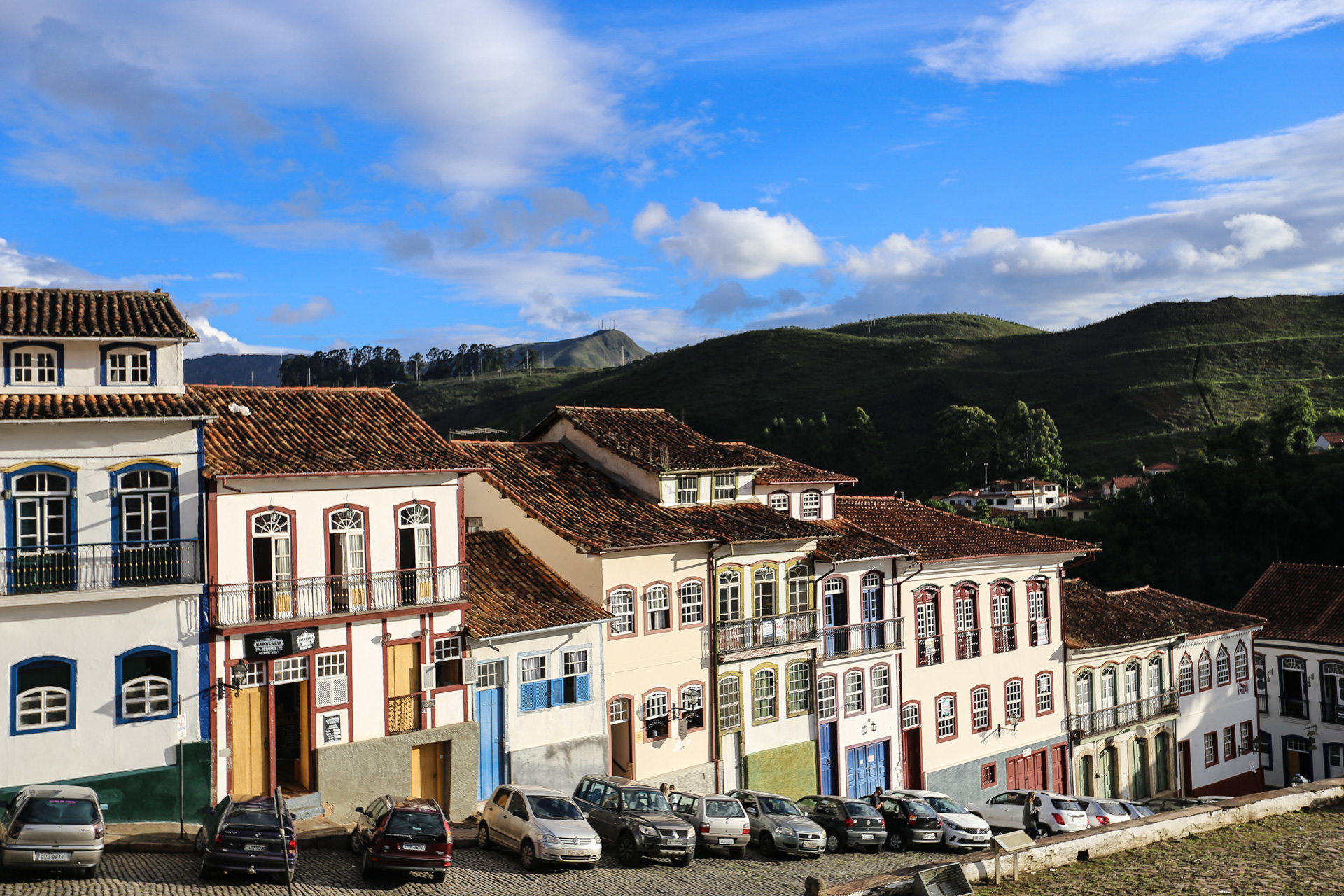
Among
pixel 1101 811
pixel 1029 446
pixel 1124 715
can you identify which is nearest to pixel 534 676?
pixel 1101 811

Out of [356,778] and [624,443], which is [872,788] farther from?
[356,778]

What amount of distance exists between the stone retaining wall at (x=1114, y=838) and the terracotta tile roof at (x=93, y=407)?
16656 mm

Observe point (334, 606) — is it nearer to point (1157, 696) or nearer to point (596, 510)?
point (596, 510)

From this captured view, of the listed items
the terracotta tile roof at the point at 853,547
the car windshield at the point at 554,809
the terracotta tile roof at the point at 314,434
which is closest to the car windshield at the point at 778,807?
the car windshield at the point at 554,809

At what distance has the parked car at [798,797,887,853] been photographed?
91.8ft

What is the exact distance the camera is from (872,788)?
37.8 m

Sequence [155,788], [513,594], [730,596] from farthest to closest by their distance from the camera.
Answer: [730,596] → [513,594] → [155,788]

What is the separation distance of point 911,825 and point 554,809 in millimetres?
11000

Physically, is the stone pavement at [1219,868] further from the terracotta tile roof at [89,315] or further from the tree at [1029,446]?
the tree at [1029,446]

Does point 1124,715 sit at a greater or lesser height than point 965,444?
lesser

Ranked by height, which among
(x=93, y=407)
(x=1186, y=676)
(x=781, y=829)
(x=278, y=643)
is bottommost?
(x=1186, y=676)

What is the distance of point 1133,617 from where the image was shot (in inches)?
1874

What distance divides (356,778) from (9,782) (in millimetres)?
7241

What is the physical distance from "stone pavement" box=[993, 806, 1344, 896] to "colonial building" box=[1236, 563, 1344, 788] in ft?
88.8
